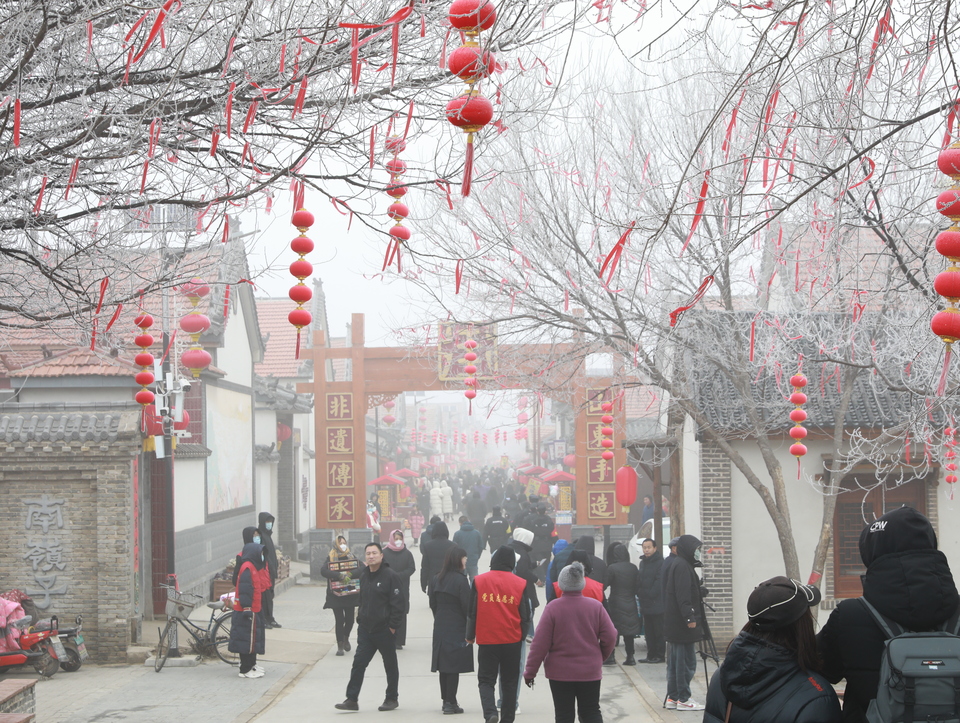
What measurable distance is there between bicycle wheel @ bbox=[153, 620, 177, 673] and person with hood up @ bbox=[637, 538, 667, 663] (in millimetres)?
5863

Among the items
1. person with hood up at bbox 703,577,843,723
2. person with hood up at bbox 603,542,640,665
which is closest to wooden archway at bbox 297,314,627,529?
person with hood up at bbox 603,542,640,665

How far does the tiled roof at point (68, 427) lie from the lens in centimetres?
1280

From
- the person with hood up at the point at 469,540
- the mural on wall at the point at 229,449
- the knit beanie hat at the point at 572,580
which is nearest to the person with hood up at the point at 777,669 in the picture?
the knit beanie hat at the point at 572,580

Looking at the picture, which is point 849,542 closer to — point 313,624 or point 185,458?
point 313,624

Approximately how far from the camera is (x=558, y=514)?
27.0 metres

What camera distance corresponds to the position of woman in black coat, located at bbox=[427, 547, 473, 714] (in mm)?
9844

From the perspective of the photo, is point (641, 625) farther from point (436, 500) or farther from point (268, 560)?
point (436, 500)

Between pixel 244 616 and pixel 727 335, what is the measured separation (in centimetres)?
659

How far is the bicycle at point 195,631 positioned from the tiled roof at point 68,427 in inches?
79.9

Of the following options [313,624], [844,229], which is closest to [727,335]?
[844,229]

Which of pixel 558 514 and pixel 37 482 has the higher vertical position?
pixel 37 482

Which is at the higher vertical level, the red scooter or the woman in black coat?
the woman in black coat

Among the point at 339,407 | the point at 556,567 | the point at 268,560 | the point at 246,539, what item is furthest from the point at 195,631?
the point at 339,407

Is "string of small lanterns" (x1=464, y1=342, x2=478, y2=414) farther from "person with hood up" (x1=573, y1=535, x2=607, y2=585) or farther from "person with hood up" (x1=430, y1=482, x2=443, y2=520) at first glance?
"person with hood up" (x1=430, y1=482, x2=443, y2=520)
